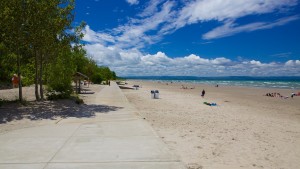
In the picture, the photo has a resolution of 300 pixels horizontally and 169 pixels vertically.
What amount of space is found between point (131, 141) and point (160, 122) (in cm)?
532

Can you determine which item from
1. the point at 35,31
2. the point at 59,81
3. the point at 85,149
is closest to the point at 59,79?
the point at 59,81

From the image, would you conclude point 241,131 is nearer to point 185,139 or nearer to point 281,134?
point 281,134

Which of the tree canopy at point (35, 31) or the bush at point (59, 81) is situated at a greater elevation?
the tree canopy at point (35, 31)

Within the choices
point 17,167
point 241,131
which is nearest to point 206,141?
point 241,131

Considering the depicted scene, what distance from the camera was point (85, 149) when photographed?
639 centimetres

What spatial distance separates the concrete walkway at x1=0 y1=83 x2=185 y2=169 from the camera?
534 cm

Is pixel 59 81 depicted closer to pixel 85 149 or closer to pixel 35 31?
pixel 35 31

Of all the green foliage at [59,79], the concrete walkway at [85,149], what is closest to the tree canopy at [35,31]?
the green foliage at [59,79]

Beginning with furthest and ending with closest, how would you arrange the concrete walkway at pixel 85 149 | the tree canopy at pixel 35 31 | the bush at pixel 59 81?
the bush at pixel 59 81 → the tree canopy at pixel 35 31 → the concrete walkway at pixel 85 149

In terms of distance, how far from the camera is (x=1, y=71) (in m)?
31.2

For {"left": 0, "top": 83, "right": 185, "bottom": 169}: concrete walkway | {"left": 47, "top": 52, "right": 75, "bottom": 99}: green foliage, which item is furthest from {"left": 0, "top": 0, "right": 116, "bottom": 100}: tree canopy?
{"left": 0, "top": 83, "right": 185, "bottom": 169}: concrete walkway

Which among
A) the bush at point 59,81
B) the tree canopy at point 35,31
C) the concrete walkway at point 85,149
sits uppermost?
the tree canopy at point 35,31

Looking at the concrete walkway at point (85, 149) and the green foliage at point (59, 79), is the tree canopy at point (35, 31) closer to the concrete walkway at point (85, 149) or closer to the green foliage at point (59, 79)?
the green foliage at point (59, 79)

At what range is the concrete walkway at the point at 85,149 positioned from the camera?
5344mm
